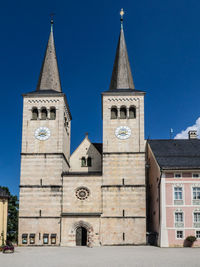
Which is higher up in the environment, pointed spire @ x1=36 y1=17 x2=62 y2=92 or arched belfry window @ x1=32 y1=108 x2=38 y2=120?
pointed spire @ x1=36 y1=17 x2=62 y2=92

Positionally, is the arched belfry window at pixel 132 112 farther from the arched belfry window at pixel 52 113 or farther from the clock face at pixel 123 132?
the arched belfry window at pixel 52 113

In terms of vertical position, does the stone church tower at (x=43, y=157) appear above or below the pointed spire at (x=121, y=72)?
below

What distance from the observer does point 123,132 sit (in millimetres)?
48031

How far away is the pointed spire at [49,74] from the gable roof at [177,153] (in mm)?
14281

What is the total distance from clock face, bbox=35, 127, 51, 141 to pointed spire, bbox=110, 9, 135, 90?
397 inches

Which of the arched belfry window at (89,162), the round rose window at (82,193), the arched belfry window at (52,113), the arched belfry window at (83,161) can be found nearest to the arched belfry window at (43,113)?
the arched belfry window at (52,113)

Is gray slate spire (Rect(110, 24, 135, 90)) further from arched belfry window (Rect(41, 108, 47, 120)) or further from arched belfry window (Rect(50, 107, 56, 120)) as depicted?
arched belfry window (Rect(41, 108, 47, 120))

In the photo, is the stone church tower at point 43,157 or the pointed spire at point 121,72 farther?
the pointed spire at point 121,72

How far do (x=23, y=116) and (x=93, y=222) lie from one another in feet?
50.4

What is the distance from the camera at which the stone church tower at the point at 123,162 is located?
146 ft

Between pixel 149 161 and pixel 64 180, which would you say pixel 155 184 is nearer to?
pixel 149 161

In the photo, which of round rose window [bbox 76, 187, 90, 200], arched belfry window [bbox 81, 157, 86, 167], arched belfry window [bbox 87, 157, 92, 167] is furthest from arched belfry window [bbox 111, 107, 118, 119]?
round rose window [bbox 76, 187, 90, 200]

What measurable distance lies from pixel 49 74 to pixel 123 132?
1234 centimetres

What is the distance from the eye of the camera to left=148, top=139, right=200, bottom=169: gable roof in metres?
43.0
